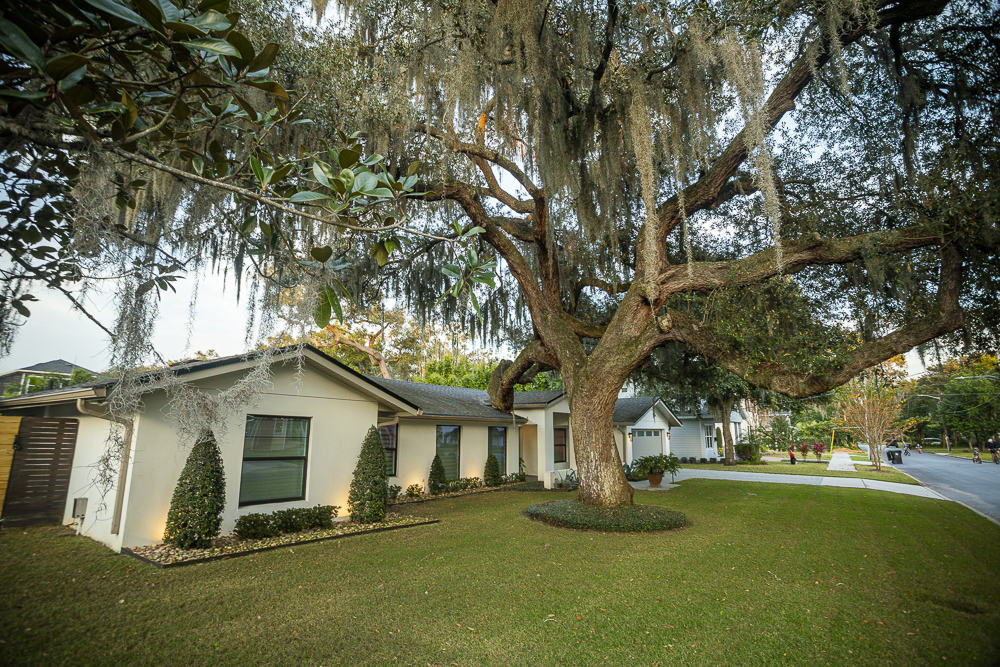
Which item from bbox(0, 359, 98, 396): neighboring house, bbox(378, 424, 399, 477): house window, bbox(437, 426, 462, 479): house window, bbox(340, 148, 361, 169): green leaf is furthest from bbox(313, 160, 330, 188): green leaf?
bbox(437, 426, 462, 479): house window

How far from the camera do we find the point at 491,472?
12594mm

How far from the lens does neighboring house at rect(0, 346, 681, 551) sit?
5758 mm

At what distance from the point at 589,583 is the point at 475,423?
26.1ft

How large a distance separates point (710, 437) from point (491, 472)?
2000 cm

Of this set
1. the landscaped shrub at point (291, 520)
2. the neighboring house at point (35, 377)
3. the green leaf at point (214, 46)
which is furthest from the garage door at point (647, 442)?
the green leaf at point (214, 46)

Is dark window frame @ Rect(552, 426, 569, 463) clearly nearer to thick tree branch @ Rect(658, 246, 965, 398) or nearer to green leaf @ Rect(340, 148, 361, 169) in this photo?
thick tree branch @ Rect(658, 246, 965, 398)

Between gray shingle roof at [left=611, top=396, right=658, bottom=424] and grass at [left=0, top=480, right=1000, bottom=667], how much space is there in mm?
9624

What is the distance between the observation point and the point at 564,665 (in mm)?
3072

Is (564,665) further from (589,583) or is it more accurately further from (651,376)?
(651,376)

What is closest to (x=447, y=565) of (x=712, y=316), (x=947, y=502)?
(x=712, y=316)

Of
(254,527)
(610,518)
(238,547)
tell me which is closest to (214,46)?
(238,547)

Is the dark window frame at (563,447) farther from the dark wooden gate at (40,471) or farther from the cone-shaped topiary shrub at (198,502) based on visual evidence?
the dark wooden gate at (40,471)

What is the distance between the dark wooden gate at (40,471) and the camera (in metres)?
6.97

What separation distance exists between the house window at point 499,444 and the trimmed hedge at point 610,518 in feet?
17.3
